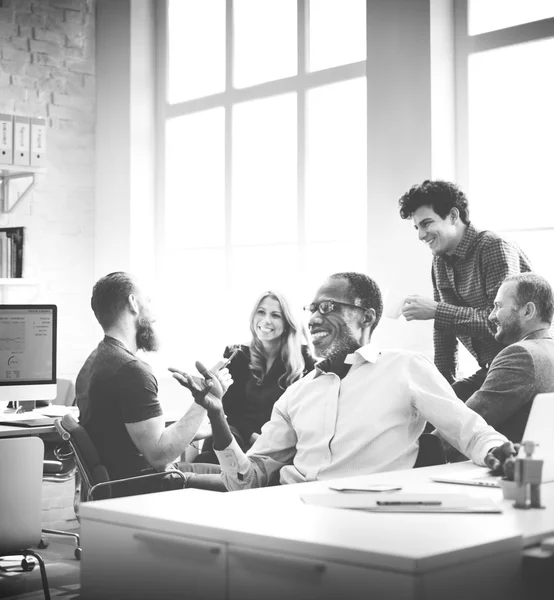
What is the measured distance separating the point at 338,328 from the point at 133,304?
94 centimetres

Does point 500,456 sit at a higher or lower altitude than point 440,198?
lower

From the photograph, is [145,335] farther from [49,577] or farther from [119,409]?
[49,577]

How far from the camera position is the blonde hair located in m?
Result: 4.35

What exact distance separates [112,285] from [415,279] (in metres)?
1.63

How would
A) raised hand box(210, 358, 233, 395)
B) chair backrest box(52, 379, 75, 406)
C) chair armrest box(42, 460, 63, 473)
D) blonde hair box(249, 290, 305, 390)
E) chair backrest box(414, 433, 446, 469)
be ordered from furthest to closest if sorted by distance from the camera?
chair backrest box(52, 379, 75, 406)
chair armrest box(42, 460, 63, 473)
blonde hair box(249, 290, 305, 390)
raised hand box(210, 358, 233, 395)
chair backrest box(414, 433, 446, 469)

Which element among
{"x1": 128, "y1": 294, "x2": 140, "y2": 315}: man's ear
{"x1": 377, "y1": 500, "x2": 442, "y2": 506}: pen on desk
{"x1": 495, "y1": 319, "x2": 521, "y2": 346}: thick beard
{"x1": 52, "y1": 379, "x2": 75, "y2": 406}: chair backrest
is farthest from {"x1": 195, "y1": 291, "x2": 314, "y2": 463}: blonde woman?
{"x1": 377, "y1": 500, "x2": 442, "y2": 506}: pen on desk

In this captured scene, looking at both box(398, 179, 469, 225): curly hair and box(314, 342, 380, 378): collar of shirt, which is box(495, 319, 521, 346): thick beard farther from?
box(398, 179, 469, 225): curly hair

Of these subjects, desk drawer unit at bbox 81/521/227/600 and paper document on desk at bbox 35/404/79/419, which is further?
paper document on desk at bbox 35/404/79/419

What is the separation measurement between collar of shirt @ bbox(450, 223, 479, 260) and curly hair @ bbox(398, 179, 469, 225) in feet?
0.13

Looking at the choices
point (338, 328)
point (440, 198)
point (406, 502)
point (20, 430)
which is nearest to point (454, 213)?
point (440, 198)

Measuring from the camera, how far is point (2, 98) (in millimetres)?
5668

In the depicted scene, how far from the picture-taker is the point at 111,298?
3285mm

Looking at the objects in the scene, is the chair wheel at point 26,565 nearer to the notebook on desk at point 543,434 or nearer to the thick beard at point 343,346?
the thick beard at point 343,346

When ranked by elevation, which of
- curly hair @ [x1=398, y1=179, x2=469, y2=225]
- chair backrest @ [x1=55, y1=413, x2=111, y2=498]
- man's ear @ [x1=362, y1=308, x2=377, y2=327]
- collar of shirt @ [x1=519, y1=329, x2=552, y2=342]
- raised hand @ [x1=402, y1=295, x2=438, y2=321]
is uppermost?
curly hair @ [x1=398, y1=179, x2=469, y2=225]
